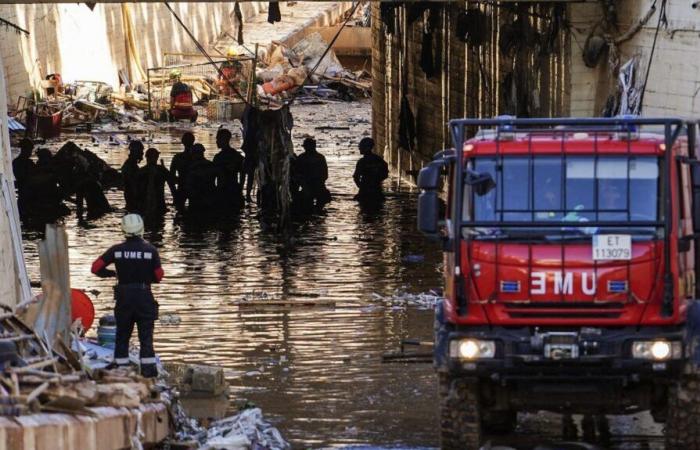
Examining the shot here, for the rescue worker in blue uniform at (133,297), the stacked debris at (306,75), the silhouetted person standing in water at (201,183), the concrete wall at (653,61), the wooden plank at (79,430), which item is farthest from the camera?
the stacked debris at (306,75)

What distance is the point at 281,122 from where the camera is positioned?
25.1 meters

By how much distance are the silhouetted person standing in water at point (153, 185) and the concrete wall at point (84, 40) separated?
15.6m

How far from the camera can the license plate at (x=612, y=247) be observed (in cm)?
1095

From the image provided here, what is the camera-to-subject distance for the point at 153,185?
27.2 metres

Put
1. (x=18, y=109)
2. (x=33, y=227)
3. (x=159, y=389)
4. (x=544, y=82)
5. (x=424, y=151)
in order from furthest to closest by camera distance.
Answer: (x=18, y=109) → (x=424, y=151) → (x=33, y=227) → (x=544, y=82) → (x=159, y=389)

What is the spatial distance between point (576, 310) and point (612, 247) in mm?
461

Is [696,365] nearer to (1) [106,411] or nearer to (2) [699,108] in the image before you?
(1) [106,411]

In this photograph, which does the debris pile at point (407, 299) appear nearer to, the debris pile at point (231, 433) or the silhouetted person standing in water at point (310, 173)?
the debris pile at point (231, 433)

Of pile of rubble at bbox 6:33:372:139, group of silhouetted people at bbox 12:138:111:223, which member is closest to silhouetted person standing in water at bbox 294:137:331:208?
group of silhouetted people at bbox 12:138:111:223

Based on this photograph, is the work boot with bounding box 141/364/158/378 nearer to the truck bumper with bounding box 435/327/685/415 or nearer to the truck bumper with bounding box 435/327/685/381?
the truck bumper with bounding box 435/327/685/415

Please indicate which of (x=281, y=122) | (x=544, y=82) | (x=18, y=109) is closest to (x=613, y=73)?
(x=544, y=82)

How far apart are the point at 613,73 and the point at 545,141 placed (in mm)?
10912

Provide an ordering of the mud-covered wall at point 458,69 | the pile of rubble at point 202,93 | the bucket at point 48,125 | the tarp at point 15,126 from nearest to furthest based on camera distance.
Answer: the mud-covered wall at point 458,69, the tarp at point 15,126, the bucket at point 48,125, the pile of rubble at point 202,93

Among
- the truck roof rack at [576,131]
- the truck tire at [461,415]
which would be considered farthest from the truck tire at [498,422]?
the truck roof rack at [576,131]
